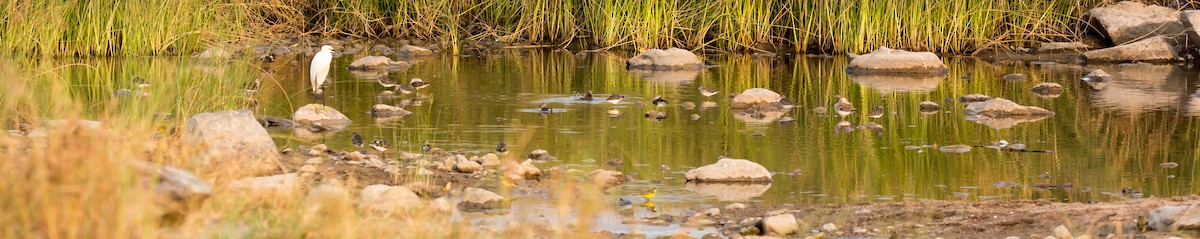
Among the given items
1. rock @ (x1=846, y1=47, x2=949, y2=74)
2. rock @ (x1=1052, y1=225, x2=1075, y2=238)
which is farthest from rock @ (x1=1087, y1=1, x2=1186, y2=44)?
rock @ (x1=1052, y1=225, x2=1075, y2=238)

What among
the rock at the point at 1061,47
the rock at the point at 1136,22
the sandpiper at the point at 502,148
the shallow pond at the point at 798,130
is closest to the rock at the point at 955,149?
the shallow pond at the point at 798,130

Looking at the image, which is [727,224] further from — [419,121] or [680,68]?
[680,68]

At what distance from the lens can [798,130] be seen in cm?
1012

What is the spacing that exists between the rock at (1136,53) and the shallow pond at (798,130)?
3.03 feet

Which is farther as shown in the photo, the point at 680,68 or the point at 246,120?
the point at 680,68

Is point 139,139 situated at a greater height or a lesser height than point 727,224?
greater

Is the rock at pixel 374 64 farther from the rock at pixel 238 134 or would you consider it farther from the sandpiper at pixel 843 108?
the rock at pixel 238 134

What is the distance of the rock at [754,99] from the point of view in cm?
1151

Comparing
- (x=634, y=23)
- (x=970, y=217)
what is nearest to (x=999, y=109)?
(x=970, y=217)

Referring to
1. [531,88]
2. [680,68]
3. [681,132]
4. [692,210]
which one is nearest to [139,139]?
[692,210]

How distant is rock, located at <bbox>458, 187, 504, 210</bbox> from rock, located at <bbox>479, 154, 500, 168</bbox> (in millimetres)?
1108

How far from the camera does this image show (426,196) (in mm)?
6738

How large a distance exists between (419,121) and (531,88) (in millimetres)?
2931

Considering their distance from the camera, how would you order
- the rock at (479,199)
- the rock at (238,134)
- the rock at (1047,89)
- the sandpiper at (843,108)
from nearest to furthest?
the rock at (479,199), the rock at (238,134), the sandpiper at (843,108), the rock at (1047,89)
